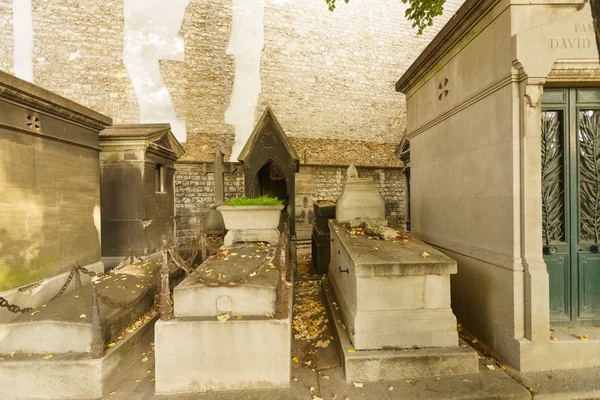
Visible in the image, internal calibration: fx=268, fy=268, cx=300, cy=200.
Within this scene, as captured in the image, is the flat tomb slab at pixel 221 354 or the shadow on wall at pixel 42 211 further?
the shadow on wall at pixel 42 211

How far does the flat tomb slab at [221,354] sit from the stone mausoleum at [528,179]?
115 inches

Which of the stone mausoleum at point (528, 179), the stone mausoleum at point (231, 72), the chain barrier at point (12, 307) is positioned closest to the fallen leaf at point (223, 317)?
the chain barrier at point (12, 307)

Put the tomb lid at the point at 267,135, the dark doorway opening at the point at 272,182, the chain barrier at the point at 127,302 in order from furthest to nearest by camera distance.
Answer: the dark doorway opening at the point at 272,182 < the tomb lid at the point at 267,135 < the chain barrier at the point at 127,302

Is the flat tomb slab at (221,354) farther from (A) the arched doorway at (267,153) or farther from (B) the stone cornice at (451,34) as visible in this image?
(A) the arched doorway at (267,153)

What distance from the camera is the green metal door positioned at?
3617mm

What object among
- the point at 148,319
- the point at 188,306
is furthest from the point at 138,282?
the point at 188,306

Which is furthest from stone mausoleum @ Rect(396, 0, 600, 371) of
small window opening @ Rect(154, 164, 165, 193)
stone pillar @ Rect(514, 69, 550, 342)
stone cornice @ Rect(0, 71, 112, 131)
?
small window opening @ Rect(154, 164, 165, 193)

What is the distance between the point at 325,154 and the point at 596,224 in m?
12.9

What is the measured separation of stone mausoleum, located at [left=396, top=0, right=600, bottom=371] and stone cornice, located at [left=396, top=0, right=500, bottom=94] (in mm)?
24

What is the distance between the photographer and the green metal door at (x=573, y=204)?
3617 millimetres

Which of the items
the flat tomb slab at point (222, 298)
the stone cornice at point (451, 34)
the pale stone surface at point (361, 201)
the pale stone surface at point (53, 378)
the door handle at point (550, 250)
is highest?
the stone cornice at point (451, 34)

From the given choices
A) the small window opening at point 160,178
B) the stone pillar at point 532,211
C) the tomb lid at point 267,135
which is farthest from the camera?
the tomb lid at point 267,135

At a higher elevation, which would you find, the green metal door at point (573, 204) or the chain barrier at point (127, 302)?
the green metal door at point (573, 204)

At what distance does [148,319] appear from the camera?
423 cm
